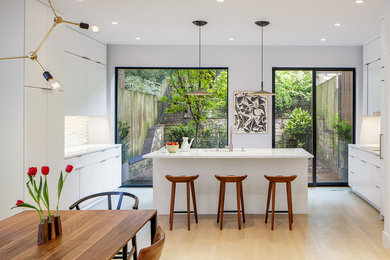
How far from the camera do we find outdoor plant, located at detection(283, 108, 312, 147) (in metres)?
6.39

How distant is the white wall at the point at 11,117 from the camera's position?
3352mm

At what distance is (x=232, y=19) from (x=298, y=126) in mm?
2870

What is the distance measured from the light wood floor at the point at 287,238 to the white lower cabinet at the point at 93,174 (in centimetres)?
128

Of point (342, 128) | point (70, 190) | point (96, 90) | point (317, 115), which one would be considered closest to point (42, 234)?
point (70, 190)

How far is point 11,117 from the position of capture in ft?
11.1

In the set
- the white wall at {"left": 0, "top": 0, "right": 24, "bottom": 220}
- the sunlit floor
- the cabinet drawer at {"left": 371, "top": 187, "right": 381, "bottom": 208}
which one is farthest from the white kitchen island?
the white wall at {"left": 0, "top": 0, "right": 24, "bottom": 220}

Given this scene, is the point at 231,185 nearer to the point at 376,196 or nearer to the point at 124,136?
the point at 376,196

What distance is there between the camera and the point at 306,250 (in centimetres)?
333

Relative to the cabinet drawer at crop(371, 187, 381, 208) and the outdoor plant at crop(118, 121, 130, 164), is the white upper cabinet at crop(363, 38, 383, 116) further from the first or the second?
the outdoor plant at crop(118, 121, 130, 164)

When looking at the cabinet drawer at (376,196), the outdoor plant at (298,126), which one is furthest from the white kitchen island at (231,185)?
the outdoor plant at (298,126)

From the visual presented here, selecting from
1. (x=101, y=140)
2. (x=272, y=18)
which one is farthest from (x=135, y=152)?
(x=272, y=18)

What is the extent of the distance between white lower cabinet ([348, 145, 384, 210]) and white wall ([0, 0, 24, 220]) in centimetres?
457

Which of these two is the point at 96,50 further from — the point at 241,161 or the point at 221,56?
the point at 241,161

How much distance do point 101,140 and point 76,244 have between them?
4.71m
